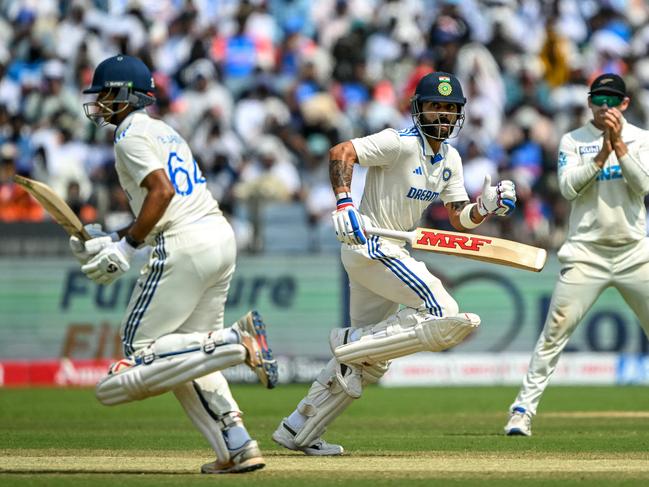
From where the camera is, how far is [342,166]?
6.37m

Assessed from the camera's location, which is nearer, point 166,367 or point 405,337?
point 166,367

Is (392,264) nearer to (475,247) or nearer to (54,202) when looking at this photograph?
(475,247)

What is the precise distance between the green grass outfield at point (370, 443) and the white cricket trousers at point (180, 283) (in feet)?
1.92

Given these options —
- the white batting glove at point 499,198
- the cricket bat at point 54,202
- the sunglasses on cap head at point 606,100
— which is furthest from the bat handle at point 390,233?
the sunglasses on cap head at point 606,100

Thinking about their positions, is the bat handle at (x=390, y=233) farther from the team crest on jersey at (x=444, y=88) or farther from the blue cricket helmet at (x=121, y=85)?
the blue cricket helmet at (x=121, y=85)

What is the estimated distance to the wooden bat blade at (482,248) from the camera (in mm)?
6461

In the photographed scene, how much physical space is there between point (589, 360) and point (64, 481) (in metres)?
8.55

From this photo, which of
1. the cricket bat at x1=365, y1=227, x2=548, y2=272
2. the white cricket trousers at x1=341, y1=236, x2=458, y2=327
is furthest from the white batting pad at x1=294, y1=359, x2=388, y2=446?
the cricket bat at x1=365, y1=227, x2=548, y2=272

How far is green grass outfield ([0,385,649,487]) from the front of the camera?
5.52 metres

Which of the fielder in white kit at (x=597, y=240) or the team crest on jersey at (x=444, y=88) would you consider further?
the fielder in white kit at (x=597, y=240)

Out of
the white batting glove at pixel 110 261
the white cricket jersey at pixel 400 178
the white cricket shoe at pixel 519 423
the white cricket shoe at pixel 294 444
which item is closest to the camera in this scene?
the white batting glove at pixel 110 261

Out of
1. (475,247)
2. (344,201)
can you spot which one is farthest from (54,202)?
(475,247)

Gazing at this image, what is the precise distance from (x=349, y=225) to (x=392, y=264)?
37 centimetres

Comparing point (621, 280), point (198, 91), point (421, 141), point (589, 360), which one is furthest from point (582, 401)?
point (198, 91)
